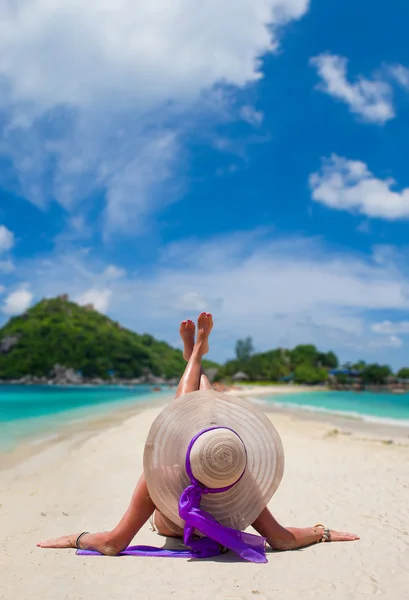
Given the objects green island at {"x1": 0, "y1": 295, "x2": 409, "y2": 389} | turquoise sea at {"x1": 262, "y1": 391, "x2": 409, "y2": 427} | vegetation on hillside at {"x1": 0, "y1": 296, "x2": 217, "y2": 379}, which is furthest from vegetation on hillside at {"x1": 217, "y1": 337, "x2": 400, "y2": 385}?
turquoise sea at {"x1": 262, "y1": 391, "x2": 409, "y2": 427}

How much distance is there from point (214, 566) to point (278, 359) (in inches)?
4595

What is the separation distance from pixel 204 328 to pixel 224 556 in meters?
1.86

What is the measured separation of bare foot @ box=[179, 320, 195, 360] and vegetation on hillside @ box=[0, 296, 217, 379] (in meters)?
112

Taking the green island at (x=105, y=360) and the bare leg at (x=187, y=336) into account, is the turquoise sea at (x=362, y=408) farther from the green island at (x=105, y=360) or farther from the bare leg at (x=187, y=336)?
the green island at (x=105, y=360)

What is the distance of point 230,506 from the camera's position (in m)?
3.19

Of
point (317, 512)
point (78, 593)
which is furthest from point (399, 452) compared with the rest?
point (78, 593)

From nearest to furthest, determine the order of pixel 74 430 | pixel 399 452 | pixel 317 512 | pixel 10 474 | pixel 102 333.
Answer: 1. pixel 317 512
2. pixel 10 474
3. pixel 399 452
4. pixel 74 430
5. pixel 102 333

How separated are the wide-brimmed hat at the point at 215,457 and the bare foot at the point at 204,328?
1.00m

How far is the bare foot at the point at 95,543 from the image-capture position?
3.36m

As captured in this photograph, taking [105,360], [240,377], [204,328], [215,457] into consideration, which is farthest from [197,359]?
[105,360]

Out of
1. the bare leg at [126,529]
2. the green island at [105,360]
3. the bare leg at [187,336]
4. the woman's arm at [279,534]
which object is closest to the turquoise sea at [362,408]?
the bare leg at [187,336]

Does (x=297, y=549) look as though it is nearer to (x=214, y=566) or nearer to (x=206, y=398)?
(x=214, y=566)

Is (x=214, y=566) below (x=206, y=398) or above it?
below

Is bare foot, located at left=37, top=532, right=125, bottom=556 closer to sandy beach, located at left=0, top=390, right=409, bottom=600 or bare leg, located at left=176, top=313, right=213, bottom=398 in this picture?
sandy beach, located at left=0, top=390, right=409, bottom=600
